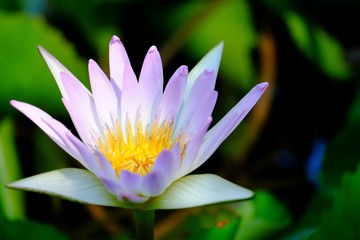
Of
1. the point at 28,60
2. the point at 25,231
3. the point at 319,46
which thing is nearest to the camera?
the point at 25,231

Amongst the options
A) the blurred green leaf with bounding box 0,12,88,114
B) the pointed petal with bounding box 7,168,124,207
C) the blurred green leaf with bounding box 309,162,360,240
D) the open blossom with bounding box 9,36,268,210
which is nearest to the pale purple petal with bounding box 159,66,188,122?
the open blossom with bounding box 9,36,268,210

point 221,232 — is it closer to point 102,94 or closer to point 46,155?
point 102,94

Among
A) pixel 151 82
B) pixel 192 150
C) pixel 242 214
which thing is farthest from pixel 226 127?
pixel 242 214

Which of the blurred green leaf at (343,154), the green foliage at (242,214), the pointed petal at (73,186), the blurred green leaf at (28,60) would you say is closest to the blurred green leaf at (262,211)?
the green foliage at (242,214)

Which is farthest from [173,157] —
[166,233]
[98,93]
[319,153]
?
[319,153]

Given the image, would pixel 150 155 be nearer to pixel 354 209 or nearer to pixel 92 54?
pixel 354 209

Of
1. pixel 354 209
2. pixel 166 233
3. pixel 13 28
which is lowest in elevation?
pixel 166 233
